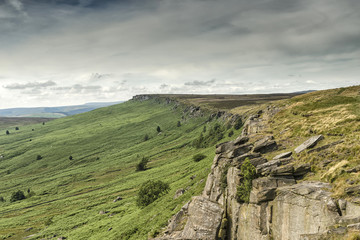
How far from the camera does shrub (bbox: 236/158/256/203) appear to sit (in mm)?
27150

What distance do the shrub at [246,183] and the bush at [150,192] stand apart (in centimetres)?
4246

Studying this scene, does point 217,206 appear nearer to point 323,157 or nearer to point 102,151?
point 323,157

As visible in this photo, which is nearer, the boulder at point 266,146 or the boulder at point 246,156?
the boulder at point 246,156

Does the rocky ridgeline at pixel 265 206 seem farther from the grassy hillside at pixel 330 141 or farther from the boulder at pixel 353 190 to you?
the grassy hillside at pixel 330 141

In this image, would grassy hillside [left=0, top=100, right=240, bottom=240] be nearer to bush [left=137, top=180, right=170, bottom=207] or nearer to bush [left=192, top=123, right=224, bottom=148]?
bush [left=137, top=180, right=170, bottom=207]

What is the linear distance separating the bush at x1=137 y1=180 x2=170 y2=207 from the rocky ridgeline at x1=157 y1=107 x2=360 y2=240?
32.9m

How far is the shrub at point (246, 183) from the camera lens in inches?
1069

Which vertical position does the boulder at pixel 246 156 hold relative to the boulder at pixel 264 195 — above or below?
above

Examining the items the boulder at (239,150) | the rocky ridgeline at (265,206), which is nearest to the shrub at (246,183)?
the rocky ridgeline at (265,206)

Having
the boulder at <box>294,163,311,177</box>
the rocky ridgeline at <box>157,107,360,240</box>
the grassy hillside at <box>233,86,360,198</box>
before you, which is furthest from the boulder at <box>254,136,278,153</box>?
the boulder at <box>294,163,311,177</box>

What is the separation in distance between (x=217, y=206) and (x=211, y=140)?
96623mm

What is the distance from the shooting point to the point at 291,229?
20969 mm

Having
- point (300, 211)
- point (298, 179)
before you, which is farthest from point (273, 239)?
point (298, 179)

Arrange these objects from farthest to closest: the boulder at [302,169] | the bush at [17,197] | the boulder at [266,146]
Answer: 1. the bush at [17,197]
2. the boulder at [266,146]
3. the boulder at [302,169]
